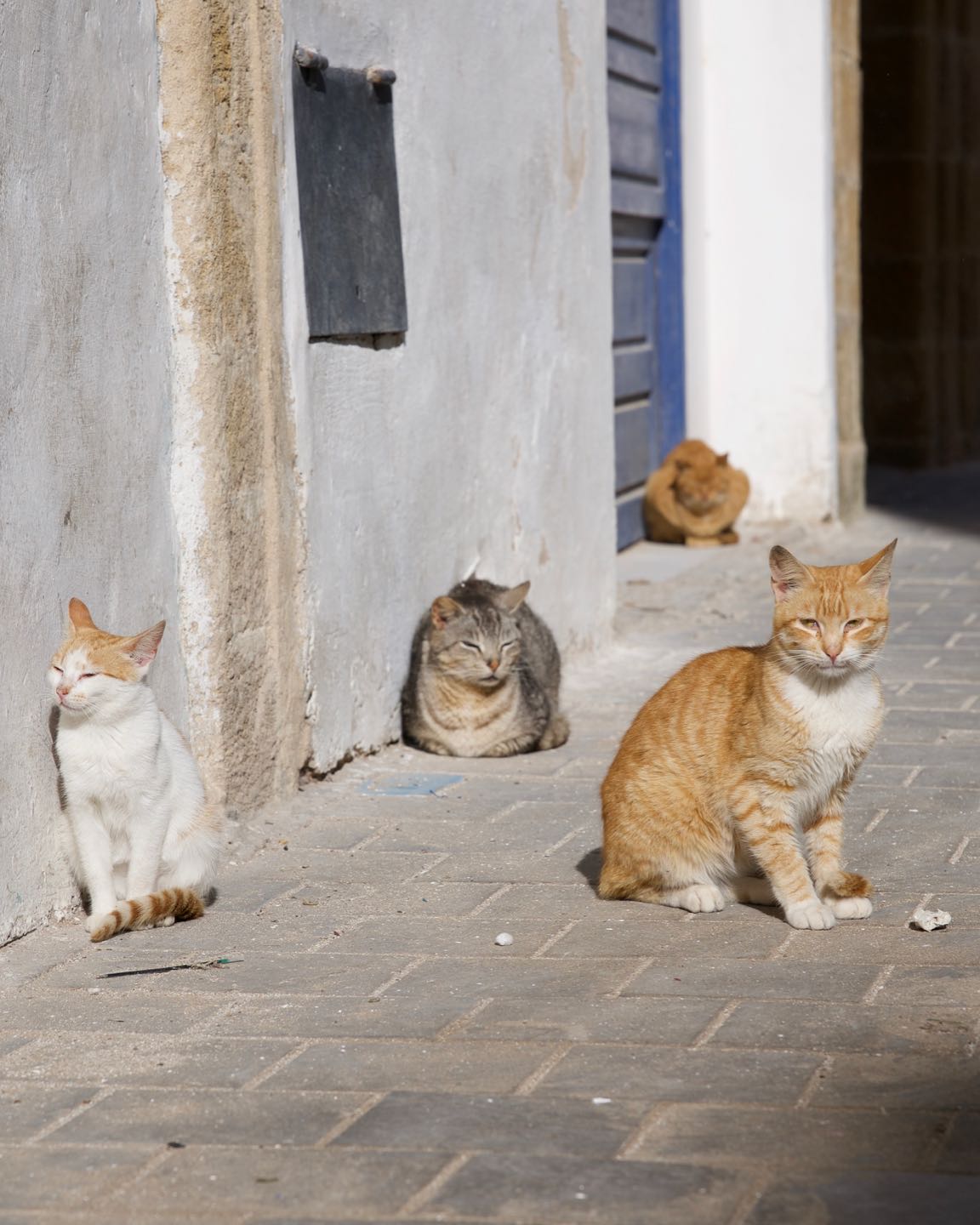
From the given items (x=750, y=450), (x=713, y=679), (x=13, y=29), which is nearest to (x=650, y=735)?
(x=713, y=679)

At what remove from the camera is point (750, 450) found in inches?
449

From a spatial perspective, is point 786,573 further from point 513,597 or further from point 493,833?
point 513,597

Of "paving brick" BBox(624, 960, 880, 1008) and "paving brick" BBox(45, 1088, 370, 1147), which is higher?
"paving brick" BBox(45, 1088, 370, 1147)

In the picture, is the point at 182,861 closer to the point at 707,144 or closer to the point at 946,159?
the point at 707,144

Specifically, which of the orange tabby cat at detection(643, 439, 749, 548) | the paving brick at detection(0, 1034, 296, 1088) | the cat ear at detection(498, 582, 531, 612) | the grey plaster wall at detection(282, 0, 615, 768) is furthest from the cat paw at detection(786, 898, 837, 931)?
the orange tabby cat at detection(643, 439, 749, 548)

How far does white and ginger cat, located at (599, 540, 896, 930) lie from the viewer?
4.36m

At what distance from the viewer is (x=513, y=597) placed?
6.71 m

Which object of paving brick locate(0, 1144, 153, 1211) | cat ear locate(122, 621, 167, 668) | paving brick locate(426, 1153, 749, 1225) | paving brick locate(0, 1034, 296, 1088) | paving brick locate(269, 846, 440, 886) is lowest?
paving brick locate(269, 846, 440, 886)

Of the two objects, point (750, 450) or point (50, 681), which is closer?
point (50, 681)

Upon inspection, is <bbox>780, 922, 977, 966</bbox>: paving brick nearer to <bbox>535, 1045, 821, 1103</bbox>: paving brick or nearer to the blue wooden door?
<bbox>535, 1045, 821, 1103</bbox>: paving brick

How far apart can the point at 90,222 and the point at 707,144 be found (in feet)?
23.3

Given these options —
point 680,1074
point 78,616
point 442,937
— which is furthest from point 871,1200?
point 78,616

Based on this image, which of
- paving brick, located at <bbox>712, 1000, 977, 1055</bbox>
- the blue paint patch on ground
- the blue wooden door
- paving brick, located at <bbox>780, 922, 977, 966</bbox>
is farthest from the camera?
the blue wooden door

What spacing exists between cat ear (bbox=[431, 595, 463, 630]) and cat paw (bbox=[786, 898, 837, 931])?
7.62ft
